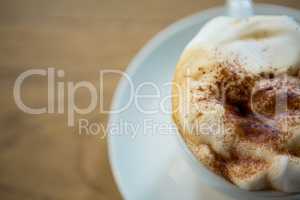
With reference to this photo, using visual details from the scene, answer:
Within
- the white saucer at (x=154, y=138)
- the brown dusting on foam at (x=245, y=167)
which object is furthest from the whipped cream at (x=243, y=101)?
the white saucer at (x=154, y=138)

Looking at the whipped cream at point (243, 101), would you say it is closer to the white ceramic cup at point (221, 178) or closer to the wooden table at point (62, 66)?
the white ceramic cup at point (221, 178)

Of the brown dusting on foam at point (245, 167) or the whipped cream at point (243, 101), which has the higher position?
the whipped cream at point (243, 101)

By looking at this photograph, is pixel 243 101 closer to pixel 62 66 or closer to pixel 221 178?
pixel 221 178

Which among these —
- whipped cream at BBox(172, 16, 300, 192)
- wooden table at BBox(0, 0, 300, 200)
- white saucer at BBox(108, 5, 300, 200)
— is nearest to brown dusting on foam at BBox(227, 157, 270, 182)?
whipped cream at BBox(172, 16, 300, 192)

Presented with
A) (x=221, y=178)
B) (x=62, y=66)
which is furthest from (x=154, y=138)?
(x=62, y=66)

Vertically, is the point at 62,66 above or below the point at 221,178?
above

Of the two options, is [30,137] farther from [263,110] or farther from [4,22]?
[263,110]
